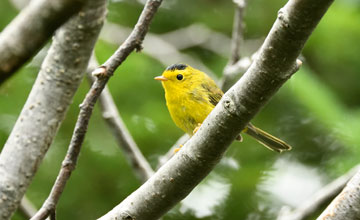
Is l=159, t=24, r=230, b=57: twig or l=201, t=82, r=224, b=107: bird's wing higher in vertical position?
l=159, t=24, r=230, b=57: twig

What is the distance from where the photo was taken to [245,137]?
4.57 m

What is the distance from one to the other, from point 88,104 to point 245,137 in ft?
7.81

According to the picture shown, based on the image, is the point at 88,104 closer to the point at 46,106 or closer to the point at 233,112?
the point at 46,106

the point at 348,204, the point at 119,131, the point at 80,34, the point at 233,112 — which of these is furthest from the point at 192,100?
the point at 233,112

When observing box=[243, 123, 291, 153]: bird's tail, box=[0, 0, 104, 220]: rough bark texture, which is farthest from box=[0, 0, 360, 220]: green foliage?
box=[0, 0, 104, 220]: rough bark texture

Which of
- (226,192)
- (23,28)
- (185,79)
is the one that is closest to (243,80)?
(23,28)

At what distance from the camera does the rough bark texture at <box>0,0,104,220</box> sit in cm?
243

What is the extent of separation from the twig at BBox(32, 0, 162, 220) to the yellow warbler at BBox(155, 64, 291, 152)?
1.53m

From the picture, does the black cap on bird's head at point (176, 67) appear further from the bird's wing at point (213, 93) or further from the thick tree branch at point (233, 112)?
the thick tree branch at point (233, 112)

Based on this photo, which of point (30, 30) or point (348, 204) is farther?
point (348, 204)

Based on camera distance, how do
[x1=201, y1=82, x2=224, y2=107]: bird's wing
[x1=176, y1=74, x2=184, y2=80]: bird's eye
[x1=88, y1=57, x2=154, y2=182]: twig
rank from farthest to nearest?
[x1=176, y1=74, x2=184, y2=80]: bird's eye < [x1=201, y1=82, x2=224, y2=107]: bird's wing < [x1=88, y1=57, x2=154, y2=182]: twig

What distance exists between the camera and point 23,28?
3.48ft

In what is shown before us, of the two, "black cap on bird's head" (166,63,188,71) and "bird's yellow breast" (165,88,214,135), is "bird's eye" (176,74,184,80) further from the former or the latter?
"bird's yellow breast" (165,88,214,135)

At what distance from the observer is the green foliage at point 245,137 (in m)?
3.99
